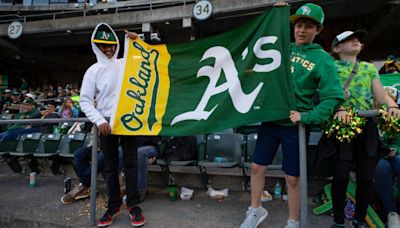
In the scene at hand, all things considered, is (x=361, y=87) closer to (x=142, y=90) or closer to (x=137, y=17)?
(x=142, y=90)

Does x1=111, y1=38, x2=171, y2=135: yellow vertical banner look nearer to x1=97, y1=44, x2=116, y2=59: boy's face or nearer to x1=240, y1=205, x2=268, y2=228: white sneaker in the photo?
x1=97, y1=44, x2=116, y2=59: boy's face

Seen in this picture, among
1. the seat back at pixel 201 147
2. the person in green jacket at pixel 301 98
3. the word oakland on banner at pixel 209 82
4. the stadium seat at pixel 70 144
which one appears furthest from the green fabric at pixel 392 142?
the stadium seat at pixel 70 144

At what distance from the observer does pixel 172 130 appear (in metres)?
2.34

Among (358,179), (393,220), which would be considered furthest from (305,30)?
(393,220)

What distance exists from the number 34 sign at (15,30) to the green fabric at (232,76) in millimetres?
16218

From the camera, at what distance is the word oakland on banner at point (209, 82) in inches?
80.5

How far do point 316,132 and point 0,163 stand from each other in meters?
6.30

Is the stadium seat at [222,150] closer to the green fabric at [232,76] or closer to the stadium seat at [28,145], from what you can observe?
the green fabric at [232,76]

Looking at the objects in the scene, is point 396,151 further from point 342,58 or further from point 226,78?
point 226,78

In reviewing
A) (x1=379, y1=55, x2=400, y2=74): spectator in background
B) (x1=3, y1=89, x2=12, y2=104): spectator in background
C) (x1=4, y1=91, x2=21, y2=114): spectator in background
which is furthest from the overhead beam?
(x1=379, y1=55, x2=400, y2=74): spectator in background

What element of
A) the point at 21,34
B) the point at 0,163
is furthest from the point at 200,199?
the point at 21,34

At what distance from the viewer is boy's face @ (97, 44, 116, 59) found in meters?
2.45

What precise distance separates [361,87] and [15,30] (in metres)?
18.0

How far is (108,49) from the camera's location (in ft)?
8.09
